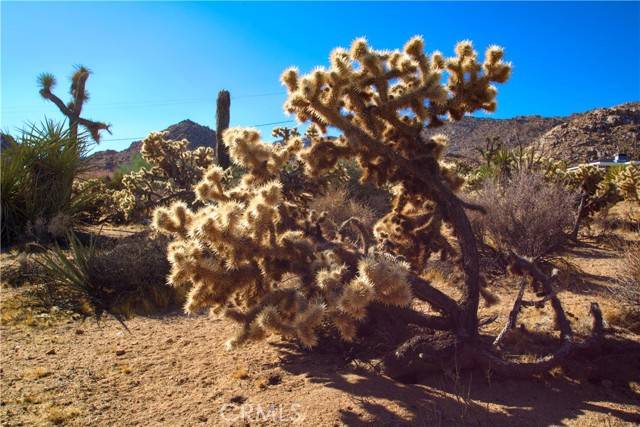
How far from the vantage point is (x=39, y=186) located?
29.1 ft

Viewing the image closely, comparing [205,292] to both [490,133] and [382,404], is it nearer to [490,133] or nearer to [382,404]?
[382,404]

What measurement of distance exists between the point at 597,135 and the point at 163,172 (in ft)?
118

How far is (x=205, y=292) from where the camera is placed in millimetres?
2867

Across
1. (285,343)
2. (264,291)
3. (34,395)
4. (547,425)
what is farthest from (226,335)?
(547,425)

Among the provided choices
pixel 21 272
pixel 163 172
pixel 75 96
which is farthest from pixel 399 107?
pixel 75 96

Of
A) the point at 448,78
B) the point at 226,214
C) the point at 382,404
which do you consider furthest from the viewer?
the point at 448,78

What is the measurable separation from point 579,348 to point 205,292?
2.69 m

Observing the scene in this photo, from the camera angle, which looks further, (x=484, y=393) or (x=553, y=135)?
(x=553, y=135)

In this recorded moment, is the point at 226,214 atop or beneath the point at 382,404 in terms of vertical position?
atop

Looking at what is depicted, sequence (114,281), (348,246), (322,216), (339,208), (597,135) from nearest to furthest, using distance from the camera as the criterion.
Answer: (348,246) < (322,216) < (114,281) < (339,208) < (597,135)

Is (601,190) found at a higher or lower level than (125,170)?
lower

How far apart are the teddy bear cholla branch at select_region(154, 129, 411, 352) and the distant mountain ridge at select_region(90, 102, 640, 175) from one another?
22954mm

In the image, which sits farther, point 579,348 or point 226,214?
point 579,348

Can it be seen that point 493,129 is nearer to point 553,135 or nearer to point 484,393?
point 553,135
